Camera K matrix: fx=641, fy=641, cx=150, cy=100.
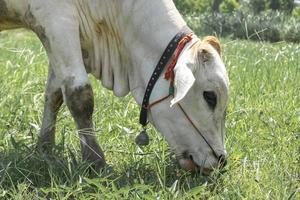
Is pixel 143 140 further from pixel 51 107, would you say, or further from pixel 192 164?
pixel 51 107

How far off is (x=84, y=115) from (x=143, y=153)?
396 mm

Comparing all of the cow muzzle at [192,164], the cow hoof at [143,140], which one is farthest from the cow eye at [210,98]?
the cow hoof at [143,140]

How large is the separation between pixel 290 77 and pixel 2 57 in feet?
11.1

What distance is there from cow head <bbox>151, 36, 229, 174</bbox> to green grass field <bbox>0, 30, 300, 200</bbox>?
0.34 ft

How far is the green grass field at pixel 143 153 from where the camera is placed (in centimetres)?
296

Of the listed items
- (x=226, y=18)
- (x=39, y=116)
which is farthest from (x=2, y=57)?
(x=226, y=18)

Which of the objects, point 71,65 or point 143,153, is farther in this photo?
point 143,153

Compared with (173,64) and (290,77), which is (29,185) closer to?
(173,64)

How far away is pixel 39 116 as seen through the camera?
445cm

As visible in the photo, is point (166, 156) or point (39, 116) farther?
point (39, 116)

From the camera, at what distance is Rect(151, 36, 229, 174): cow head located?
325 cm

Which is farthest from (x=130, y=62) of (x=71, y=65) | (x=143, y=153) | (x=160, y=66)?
(x=143, y=153)

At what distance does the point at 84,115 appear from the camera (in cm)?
344

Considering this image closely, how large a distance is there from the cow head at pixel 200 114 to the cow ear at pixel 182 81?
1.7 inches
